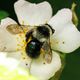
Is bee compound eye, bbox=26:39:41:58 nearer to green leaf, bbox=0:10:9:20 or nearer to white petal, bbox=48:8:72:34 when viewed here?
white petal, bbox=48:8:72:34

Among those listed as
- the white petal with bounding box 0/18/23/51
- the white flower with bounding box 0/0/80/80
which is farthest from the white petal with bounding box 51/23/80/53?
the white petal with bounding box 0/18/23/51

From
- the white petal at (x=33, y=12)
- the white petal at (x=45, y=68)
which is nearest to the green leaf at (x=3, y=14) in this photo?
the white petal at (x=33, y=12)

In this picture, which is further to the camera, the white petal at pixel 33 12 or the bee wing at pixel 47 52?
the white petal at pixel 33 12

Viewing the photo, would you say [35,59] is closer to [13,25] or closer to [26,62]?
[26,62]

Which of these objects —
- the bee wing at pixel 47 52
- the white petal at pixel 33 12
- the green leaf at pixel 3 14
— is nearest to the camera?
the bee wing at pixel 47 52

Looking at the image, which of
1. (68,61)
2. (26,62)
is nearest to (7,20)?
(26,62)

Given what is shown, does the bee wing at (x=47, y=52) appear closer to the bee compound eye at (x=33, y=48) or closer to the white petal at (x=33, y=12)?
the bee compound eye at (x=33, y=48)

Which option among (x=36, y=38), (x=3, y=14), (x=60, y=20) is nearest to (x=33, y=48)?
(x=36, y=38)
